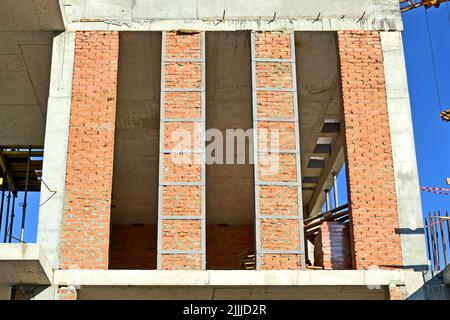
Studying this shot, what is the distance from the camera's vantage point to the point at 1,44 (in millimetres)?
16000

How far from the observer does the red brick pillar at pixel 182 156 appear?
45.6ft

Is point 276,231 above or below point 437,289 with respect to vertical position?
above

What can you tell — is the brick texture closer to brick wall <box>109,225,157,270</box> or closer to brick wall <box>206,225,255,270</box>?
brick wall <box>206,225,255,270</box>

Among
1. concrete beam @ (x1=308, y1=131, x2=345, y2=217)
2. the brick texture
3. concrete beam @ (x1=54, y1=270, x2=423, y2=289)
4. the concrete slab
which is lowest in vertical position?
the concrete slab

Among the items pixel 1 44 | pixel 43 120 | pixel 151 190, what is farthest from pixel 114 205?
pixel 1 44

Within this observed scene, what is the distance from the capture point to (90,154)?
47.5ft

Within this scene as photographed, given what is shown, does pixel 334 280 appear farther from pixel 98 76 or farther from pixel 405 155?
pixel 98 76

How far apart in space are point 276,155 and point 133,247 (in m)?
11.9

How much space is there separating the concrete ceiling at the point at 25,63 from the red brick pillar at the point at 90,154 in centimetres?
84

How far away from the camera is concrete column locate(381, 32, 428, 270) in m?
13.9

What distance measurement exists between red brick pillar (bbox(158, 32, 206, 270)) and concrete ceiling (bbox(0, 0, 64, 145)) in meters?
2.42

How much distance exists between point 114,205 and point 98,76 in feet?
32.1

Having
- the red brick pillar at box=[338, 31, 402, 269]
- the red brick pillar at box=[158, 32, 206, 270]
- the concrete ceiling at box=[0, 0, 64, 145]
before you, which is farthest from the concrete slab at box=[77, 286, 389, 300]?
the concrete ceiling at box=[0, 0, 64, 145]

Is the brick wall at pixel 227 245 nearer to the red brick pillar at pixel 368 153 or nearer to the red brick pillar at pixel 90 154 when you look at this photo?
the red brick pillar at pixel 368 153
